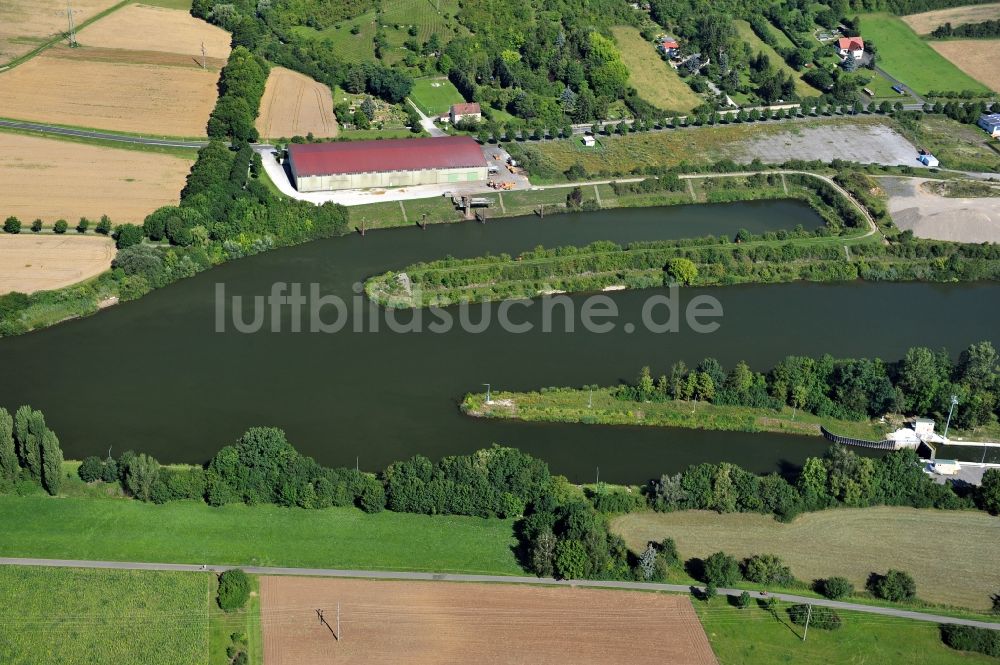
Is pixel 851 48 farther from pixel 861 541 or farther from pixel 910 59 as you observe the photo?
pixel 861 541

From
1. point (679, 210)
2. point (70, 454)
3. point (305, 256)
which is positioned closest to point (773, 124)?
point (679, 210)

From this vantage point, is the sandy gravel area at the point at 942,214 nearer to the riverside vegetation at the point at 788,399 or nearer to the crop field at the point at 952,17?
the riverside vegetation at the point at 788,399

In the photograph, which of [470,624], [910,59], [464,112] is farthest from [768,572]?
[910,59]

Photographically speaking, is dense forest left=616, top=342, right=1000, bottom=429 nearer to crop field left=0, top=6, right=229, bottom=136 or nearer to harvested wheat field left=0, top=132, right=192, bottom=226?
harvested wheat field left=0, top=132, right=192, bottom=226

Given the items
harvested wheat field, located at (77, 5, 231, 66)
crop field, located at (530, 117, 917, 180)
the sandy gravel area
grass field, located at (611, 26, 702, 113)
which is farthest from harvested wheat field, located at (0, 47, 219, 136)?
the sandy gravel area

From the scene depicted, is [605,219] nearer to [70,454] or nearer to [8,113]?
[70,454]
